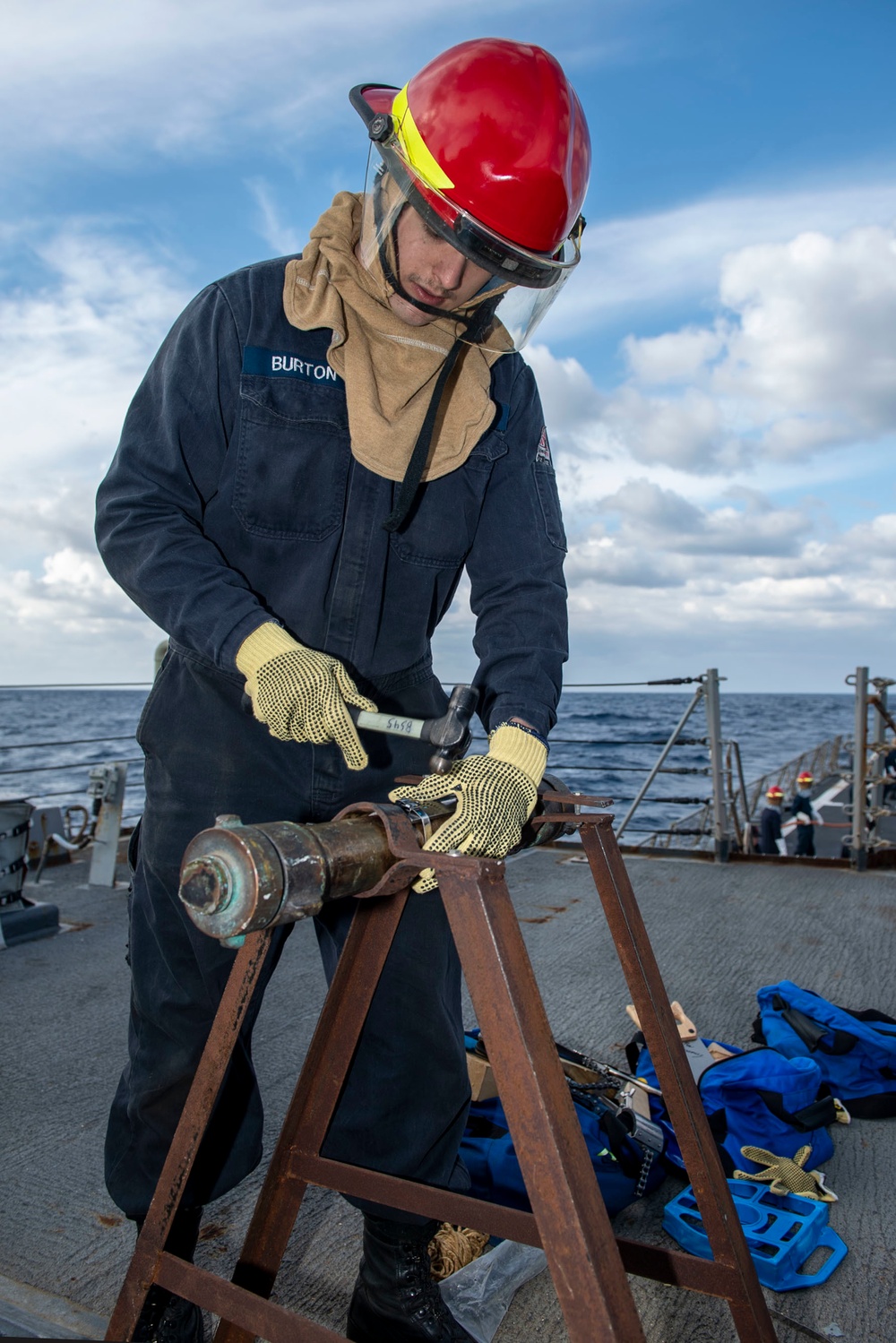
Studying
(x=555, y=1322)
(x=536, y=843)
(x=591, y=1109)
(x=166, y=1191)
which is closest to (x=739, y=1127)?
(x=591, y=1109)

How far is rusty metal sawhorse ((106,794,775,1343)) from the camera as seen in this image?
0.92m

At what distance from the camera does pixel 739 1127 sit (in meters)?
2.34

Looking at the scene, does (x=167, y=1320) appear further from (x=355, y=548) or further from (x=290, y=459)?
(x=290, y=459)

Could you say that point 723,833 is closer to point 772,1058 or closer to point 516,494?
point 772,1058

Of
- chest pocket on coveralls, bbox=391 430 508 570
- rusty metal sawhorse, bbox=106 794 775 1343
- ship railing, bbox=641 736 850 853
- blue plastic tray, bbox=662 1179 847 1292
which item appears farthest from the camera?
ship railing, bbox=641 736 850 853

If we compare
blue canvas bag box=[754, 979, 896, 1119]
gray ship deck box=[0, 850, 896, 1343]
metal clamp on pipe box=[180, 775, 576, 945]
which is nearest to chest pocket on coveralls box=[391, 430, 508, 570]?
metal clamp on pipe box=[180, 775, 576, 945]

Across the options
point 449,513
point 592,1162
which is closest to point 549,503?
point 449,513

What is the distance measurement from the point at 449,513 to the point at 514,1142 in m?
1.12

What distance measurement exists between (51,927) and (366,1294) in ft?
9.83

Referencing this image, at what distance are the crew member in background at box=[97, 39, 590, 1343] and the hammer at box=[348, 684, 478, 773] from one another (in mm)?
70

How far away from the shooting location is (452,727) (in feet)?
4.33

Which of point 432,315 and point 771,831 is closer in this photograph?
point 432,315

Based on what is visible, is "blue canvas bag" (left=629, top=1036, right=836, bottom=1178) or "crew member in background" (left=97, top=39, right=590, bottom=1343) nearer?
"crew member in background" (left=97, top=39, right=590, bottom=1343)

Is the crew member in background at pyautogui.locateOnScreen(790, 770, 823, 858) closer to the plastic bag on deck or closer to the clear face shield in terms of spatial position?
the plastic bag on deck
